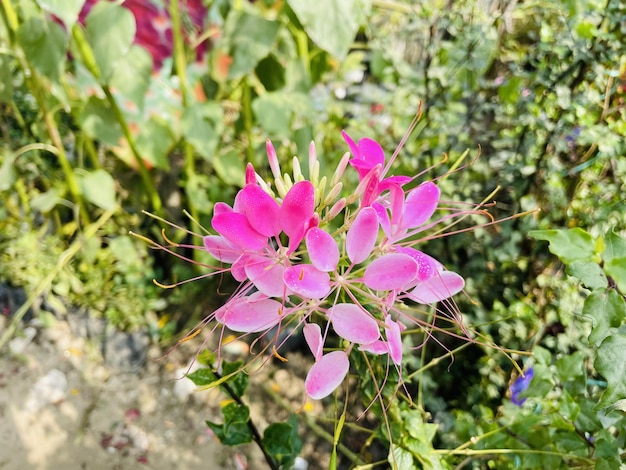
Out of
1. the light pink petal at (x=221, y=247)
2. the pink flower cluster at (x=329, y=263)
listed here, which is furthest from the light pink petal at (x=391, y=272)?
the light pink petal at (x=221, y=247)

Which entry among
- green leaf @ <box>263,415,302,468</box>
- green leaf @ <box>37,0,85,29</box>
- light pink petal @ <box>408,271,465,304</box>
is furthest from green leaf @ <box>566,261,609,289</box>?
green leaf @ <box>37,0,85,29</box>

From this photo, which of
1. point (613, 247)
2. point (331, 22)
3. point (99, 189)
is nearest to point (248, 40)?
point (331, 22)

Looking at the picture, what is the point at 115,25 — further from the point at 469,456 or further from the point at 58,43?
the point at 469,456

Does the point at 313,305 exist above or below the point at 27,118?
above

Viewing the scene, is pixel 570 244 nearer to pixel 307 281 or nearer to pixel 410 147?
pixel 307 281

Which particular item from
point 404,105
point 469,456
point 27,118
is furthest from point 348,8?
point 27,118

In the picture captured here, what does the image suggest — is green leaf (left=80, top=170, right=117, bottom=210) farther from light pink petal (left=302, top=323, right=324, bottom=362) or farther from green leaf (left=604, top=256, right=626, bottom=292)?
green leaf (left=604, top=256, right=626, bottom=292)
